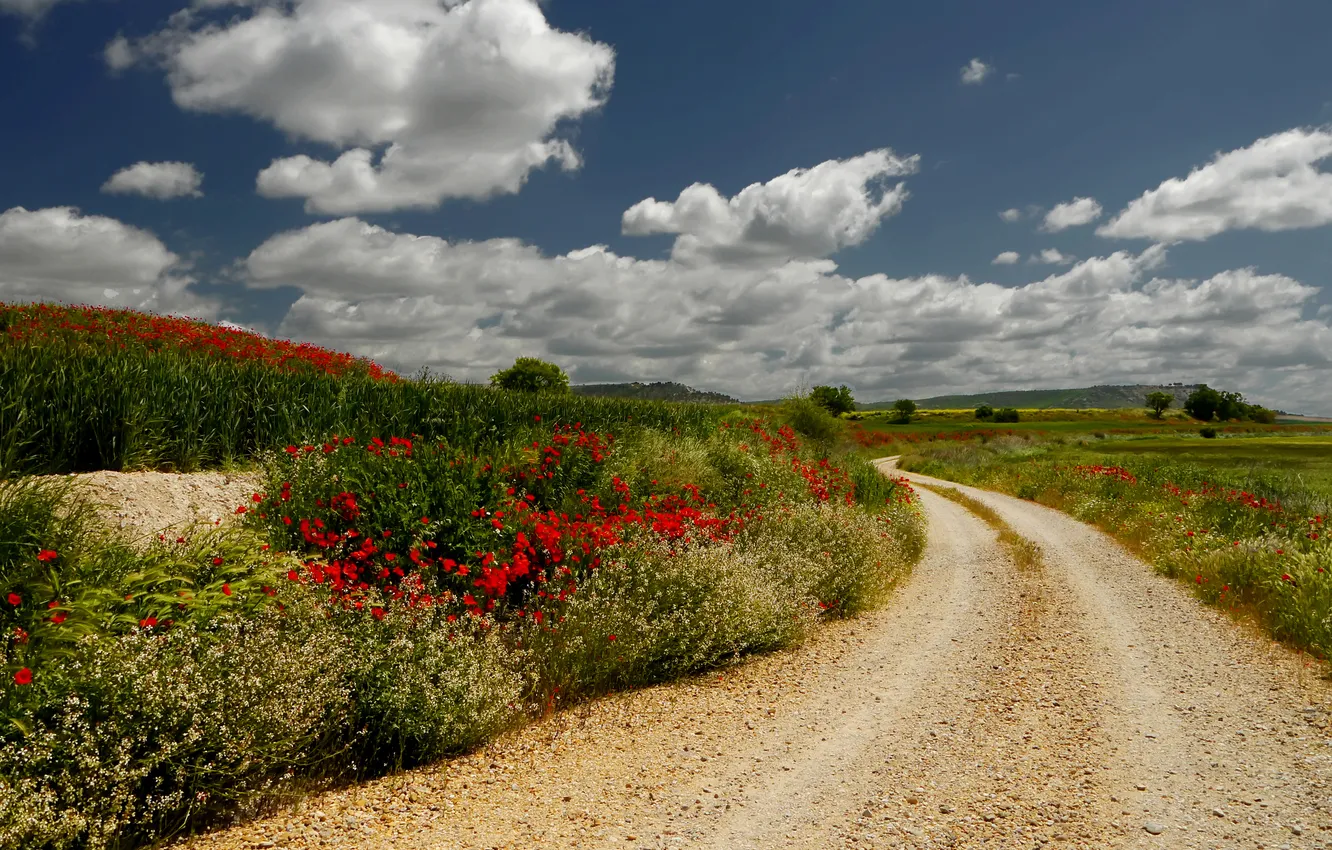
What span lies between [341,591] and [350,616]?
63cm

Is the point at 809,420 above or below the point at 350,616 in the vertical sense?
above

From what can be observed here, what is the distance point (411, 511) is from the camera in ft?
24.6

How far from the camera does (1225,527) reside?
1334cm

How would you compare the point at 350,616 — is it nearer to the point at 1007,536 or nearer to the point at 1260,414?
the point at 1007,536

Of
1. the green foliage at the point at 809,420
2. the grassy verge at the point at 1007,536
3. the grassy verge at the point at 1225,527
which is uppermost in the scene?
the green foliage at the point at 809,420

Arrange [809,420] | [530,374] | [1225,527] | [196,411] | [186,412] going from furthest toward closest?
1. [530,374]
2. [809,420]
3. [1225,527]
4. [196,411]
5. [186,412]

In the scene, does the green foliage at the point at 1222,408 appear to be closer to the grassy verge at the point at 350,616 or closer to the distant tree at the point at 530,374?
the distant tree at the point at 530,374

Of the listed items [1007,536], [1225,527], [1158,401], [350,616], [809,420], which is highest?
[1158,401]

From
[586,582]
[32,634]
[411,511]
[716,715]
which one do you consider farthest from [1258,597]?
[32,634]

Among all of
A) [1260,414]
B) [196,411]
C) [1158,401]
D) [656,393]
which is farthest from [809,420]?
[1158,401]

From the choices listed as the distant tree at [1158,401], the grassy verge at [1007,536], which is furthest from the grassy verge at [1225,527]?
the distant tree at [1158,401]

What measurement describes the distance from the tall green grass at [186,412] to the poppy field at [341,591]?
5 cm

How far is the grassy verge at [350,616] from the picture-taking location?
13.6 ft

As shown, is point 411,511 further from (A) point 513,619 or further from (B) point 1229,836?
(B) point 1229,836
